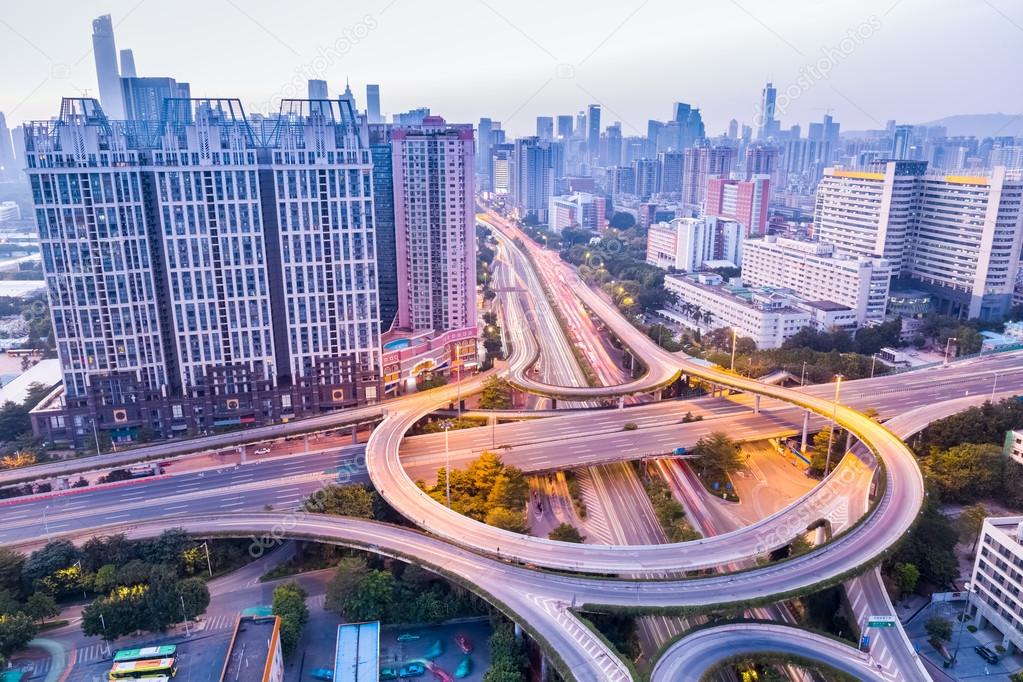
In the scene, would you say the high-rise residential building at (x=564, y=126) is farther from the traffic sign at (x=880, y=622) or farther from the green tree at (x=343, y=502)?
the traffic sign at (x=880, y=622)

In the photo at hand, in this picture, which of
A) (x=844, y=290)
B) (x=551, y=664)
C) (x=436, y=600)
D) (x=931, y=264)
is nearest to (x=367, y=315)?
(x=436, y=600)

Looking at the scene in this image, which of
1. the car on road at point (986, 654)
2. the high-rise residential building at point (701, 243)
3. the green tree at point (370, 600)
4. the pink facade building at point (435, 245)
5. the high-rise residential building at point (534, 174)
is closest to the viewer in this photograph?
the car on road at point (986, 654)

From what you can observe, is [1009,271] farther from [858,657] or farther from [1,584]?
[1,584]

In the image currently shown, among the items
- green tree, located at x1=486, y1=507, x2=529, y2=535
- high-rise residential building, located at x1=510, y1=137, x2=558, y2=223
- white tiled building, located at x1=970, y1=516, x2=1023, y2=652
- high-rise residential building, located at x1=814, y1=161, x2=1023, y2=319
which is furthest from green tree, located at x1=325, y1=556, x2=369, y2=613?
high-rise residential building, located at x1=510, y1=137, x2=558, y2=223

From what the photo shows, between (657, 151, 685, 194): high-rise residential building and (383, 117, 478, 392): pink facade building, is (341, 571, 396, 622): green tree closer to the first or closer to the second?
(383, 117, 478, 392): pink facade building

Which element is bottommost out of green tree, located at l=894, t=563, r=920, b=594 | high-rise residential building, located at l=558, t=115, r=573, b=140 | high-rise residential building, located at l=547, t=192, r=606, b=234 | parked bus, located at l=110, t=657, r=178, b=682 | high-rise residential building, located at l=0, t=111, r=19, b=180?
parked bus, located at l=110, t=657, r=178, b=682

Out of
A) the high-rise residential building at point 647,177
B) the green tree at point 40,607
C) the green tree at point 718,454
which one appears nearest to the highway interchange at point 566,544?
the green tree at point 718,454
